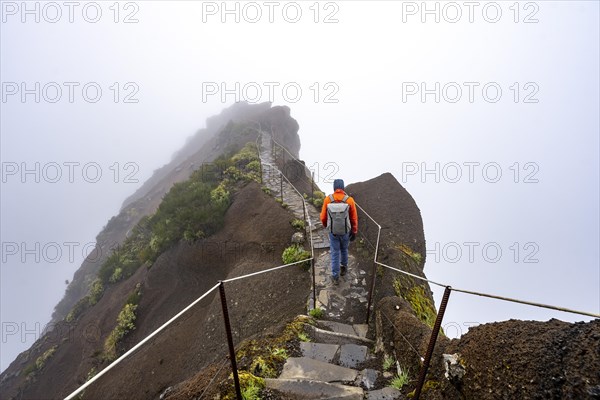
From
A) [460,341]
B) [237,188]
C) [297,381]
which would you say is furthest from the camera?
[237,188]

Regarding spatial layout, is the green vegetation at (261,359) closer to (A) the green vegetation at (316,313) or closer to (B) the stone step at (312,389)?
(B) the stone step at (312,389)

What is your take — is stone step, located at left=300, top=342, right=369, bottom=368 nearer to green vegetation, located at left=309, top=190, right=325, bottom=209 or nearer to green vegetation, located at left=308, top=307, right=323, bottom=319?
green vegetation, located at left=308, top=307, right=323, bottom=319

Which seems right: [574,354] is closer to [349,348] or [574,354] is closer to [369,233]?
[349,348]

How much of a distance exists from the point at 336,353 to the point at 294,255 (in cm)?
481

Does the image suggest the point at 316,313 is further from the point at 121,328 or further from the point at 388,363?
the point at 121,328

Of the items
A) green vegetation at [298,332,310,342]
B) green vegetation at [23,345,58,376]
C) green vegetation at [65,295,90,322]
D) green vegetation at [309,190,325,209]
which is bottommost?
green vegetation at [23,345,58,376]

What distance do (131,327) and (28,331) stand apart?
112381mm

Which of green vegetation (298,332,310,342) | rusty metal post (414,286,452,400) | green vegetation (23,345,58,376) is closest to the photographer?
rusty metal post (414,286,452,400)

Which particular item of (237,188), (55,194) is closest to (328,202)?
(237,188)

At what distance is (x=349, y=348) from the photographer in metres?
6.19

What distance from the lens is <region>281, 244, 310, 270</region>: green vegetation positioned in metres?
10.3

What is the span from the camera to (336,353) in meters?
6.04

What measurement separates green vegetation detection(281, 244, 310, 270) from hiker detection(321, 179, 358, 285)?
1.50 m

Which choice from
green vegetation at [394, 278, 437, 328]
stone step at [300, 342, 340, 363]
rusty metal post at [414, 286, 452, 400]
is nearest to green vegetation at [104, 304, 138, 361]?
stone step at [300, 342, 340, 363]
